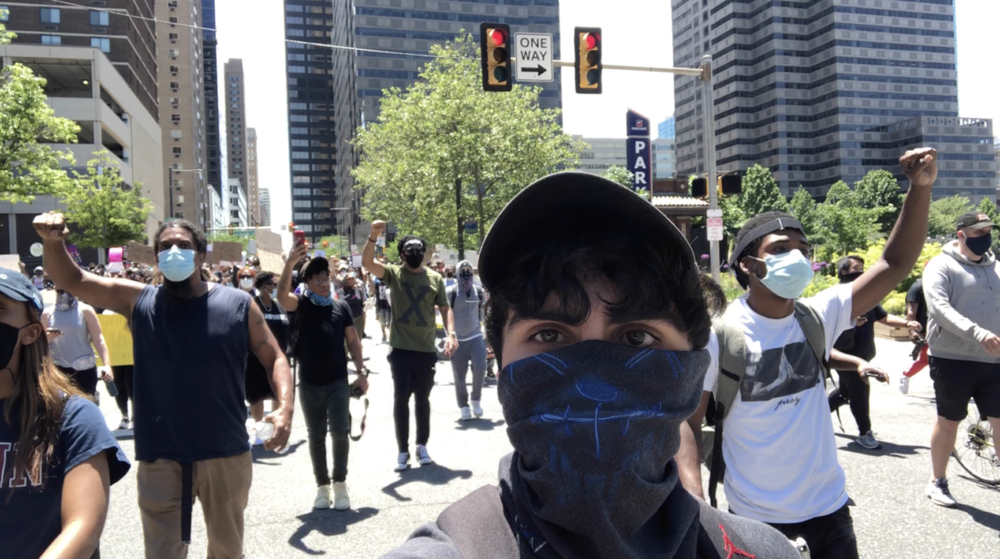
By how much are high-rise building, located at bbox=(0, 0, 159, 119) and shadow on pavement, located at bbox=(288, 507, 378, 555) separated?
2441 inches

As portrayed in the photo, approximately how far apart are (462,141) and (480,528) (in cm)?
2961

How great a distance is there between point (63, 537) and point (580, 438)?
180cm

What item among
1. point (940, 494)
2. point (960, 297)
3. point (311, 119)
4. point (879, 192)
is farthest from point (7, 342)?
point (311, 119)

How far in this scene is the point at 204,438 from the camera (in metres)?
3.79

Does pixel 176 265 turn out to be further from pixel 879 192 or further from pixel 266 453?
pixel 879 192

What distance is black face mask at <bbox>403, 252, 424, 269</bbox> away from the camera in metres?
7.33

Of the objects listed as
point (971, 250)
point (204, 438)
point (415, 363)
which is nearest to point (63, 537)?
point (204, 438)

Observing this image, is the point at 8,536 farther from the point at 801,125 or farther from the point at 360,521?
the point at 801,125

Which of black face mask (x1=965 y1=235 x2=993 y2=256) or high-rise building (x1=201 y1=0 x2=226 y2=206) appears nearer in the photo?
black face mask (x1=965 y1=235 x2=993 y2=256)

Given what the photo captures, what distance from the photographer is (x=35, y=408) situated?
7.98 ft

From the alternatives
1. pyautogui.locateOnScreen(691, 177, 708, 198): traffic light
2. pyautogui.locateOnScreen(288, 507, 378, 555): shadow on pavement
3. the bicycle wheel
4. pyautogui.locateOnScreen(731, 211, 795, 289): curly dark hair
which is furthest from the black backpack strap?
pyautogui.locateOnScreen(691, 177, 708, 198): traffic light

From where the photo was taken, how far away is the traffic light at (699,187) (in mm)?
15606

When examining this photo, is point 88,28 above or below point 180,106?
below

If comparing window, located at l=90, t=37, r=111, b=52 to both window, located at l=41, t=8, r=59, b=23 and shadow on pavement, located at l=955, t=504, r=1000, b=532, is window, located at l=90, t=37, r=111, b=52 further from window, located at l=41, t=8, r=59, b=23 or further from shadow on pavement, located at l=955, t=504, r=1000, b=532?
shadow on pavement, located at l=955, t=504, r=1000, b=532
